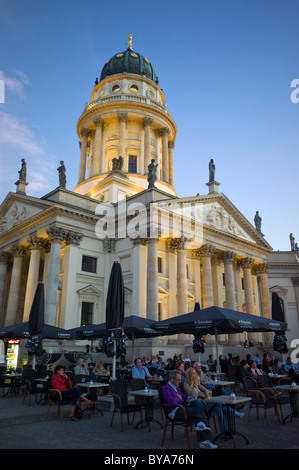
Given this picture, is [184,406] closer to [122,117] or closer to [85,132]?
[122,117]

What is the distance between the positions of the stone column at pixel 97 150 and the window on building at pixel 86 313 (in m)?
16.6

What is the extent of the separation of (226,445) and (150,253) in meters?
19.4

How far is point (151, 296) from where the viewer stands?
83.3 ft

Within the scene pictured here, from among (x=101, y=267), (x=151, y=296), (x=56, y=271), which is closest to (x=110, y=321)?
(x=151, y=296)

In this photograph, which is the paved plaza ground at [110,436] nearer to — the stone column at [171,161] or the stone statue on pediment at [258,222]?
the stone statue on pediment at [258,222]

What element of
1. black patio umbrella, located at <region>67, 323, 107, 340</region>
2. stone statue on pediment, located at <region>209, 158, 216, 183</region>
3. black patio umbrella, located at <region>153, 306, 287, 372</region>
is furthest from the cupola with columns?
black patio umbrella, located at <region>153, 306, 287, 372</region>

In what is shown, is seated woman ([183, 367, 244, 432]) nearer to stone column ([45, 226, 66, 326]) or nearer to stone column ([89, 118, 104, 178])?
stone column ([45, 226, 66, 326])

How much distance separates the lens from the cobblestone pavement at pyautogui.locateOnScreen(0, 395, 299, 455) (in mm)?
7242

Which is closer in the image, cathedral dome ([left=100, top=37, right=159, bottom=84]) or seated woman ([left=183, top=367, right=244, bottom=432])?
seated woman ([left=183, top=367, right=244, bottom=432])

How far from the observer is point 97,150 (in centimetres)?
4150

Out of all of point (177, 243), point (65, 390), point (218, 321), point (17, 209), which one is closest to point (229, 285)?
point (177, 243)

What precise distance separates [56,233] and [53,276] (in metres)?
3.28

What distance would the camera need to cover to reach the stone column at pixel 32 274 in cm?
2780

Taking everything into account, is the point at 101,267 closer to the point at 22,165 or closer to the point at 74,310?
the point at 74,310
